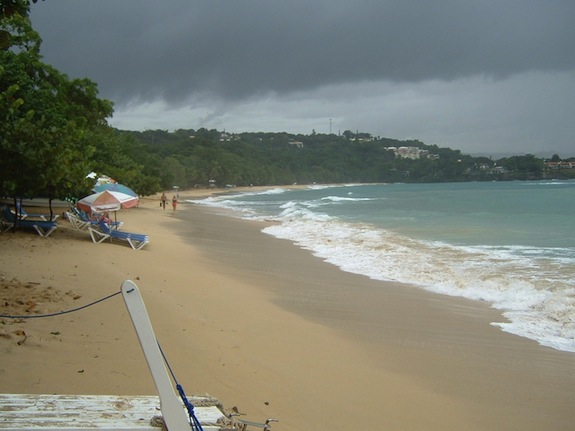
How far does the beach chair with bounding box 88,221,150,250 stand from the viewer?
16125 millimetres

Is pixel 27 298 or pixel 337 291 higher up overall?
pixel 27 298

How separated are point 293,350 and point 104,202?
1129cm

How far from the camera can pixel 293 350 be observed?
275 inches

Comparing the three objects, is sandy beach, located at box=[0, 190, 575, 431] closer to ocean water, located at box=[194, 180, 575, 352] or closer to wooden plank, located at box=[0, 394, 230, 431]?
ocean water, located at box=[194, 180, 575, 352]

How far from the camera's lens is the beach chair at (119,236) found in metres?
16.1

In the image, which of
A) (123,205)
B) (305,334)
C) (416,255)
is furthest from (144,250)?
(305,334)

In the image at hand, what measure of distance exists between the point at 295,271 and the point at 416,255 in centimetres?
450

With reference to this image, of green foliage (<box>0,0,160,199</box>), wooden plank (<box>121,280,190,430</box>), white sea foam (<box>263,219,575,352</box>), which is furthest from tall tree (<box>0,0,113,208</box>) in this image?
wooden plank (<box>121,280,190,430</box>)

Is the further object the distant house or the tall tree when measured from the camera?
the distant house

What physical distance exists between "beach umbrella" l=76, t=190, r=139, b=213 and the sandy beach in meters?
4.26

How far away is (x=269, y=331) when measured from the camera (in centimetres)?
777

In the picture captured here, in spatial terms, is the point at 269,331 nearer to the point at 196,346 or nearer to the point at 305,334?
the point at 305,334

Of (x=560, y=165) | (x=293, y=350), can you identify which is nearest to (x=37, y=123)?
(x=293, y=350)

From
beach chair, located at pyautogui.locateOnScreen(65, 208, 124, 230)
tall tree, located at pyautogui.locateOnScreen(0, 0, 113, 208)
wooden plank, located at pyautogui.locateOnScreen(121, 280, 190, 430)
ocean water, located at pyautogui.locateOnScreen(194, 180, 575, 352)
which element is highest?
tall tree, located at pyautogui.locateOnScreen(0, 0, 113, 208)
